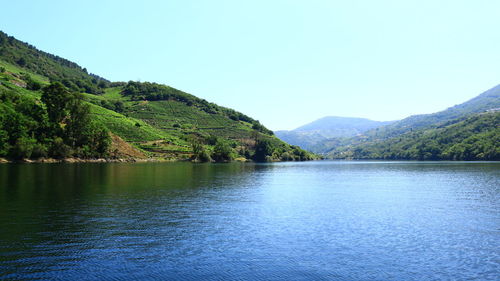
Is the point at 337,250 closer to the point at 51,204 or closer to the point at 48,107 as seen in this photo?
the point at 51,204

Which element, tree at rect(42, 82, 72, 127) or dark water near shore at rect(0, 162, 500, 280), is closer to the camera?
dark water near shore at rect(0, 162, 500, 280)

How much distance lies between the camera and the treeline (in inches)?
5167

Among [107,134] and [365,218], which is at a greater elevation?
[107,134]

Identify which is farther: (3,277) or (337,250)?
(337,250)

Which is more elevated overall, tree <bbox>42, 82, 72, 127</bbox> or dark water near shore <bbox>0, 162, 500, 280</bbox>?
tree <bbox>42, 82, 72, 127</bbox>

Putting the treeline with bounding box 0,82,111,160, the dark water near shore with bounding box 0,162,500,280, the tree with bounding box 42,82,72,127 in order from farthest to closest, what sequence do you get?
the tree with bounding box 42,82,72,127, the treeline with bounding box 0,82,111,160, the dark water near shore with bounding box 0,162,500,280

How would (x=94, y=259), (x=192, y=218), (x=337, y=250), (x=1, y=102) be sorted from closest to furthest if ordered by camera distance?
(x=94, y=259) → (x=337, y=250) → (x=192, y=218) → (x=1, y=102)

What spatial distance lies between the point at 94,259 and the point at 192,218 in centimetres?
1602

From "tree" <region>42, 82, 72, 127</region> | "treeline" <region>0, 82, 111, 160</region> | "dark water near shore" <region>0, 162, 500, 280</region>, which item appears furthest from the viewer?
"tree" <region>42, 82, 72, 127</region>

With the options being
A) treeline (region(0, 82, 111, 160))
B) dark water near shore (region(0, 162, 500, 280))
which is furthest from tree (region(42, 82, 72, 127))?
dark water near shore (region(0, 162, 500, 280))

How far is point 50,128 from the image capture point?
153 metres

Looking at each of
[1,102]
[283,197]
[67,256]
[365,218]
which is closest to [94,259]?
[67,256]

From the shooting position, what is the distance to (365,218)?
4216 cm

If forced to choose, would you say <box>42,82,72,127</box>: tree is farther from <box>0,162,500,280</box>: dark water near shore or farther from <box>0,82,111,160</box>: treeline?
<box>0,162,500,280</box>: dark water near shore
